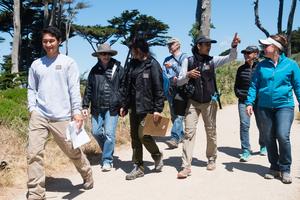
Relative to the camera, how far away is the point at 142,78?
5566mm

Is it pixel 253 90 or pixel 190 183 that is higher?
pixel 253 90

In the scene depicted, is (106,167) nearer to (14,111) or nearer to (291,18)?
(14,111)

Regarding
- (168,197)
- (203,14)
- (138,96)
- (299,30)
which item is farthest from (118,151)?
(299,30)

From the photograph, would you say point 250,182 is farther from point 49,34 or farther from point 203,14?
point 203,14

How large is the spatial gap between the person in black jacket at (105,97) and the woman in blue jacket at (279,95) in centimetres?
193

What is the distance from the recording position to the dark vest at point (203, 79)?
5.57m

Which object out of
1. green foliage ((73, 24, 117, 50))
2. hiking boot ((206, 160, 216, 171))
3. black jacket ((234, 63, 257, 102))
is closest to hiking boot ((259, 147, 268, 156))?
black jacket ((234, 63, 257, 102))

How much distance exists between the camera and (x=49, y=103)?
4.66 m

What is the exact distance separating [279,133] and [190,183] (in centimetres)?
119

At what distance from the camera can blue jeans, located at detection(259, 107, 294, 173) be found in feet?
16.7

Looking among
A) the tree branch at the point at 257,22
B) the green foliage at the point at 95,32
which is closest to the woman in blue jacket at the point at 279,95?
the tree branch at the point at 257,22

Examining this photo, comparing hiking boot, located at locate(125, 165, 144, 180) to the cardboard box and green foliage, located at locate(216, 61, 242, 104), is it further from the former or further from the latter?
green foliage, located at locate(216, 61, 242, 104)

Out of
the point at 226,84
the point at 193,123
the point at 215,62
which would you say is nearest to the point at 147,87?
the point at 193,123

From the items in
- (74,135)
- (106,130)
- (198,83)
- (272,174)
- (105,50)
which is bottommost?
(272,174)
